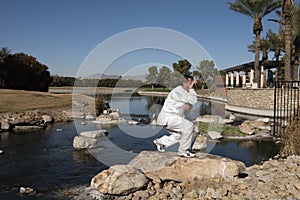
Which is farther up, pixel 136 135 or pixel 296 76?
pixel 296 76

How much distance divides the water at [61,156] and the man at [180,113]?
2062 millimetres

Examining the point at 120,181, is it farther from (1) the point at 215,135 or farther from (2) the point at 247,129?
(2) the point at 247,129

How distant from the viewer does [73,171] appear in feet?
22.3

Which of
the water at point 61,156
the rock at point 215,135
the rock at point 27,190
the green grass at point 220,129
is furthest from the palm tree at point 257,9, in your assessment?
the rock at point 27,190

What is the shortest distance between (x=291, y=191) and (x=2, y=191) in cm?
514

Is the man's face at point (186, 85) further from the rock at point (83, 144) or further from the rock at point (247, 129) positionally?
the rock at point (247, 129)

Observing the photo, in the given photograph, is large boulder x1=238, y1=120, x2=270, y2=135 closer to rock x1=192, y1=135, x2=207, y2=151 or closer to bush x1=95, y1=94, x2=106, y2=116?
rock x1=192, y1=135, x2=207, y2=151

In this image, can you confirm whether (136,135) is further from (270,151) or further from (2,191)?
(2,191)

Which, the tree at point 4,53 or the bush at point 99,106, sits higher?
the tree at point 4,53

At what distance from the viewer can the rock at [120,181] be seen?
4969 millimetres

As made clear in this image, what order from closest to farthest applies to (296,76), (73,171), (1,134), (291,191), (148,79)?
(291,191), (73,171), (148,79), (1,134), (296,76)

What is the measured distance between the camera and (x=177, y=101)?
552 cm

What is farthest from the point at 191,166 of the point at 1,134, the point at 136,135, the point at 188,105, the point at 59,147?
the point at 1,134

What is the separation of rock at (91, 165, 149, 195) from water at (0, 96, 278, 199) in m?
0.87
